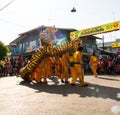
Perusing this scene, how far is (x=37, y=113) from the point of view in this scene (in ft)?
26.4

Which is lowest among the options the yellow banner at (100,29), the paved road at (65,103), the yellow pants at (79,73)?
the paved road at (65,103)

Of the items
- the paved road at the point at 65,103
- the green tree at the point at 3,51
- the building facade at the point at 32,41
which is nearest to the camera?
the paved road at the point at 65,103

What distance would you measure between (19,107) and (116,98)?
3.28 metres

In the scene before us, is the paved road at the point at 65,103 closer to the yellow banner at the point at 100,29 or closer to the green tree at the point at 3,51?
the yellow banner at the point at 100,29

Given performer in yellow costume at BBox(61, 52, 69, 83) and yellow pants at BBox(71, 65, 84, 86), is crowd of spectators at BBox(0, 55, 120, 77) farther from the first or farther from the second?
yellow pants at BBox(71, 65, 84, 86)

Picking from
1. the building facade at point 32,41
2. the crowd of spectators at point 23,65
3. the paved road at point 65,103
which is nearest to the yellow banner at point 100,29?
the crowd of spectators at point 23,65

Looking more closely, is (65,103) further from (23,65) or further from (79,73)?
(23,65)

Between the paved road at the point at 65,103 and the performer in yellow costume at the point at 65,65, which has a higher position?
the performer in yellow costume at the point at 65,65

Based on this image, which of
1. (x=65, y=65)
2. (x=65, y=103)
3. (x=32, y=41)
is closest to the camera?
(x=65, y=103)

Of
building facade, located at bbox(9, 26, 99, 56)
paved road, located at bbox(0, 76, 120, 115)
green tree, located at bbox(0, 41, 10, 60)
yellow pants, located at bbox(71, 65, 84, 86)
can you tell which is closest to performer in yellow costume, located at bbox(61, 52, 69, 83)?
yellow pants, located at bbox(71, 65, 84, 86)

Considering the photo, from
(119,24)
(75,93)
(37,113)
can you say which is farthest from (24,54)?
(37,113)

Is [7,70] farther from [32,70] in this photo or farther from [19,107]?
[19,107]

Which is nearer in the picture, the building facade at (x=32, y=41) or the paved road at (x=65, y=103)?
the paved road at (x=65, y=103)

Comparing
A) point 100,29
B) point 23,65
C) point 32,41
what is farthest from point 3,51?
point 100,29
